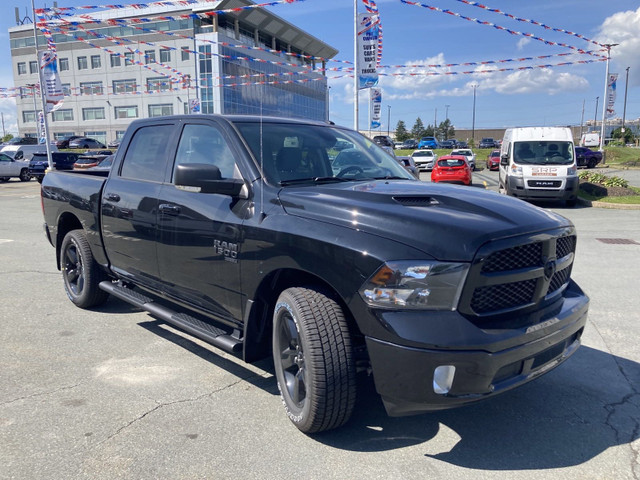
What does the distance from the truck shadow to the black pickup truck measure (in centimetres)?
41

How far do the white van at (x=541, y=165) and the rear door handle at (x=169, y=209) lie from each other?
46.0 ft

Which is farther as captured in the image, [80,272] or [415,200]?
[80,272]

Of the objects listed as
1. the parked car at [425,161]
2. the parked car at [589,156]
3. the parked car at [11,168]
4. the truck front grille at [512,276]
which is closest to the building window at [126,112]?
the parked car at [11,168]

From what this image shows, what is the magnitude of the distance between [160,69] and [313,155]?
68285 millimetres

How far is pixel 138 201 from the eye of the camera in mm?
4395

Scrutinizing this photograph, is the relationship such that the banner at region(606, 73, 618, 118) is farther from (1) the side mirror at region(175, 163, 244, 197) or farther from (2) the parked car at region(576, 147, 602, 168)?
(1) the side mirror at region(175, 163, 244, 197)

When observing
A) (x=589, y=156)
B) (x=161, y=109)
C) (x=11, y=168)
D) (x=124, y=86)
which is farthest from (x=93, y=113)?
(x=589, y=156)

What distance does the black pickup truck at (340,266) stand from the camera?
102 inches

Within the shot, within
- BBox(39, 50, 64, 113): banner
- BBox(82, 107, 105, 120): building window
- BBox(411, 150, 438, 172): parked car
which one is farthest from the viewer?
BBox(82, 107, 105, 120): building window

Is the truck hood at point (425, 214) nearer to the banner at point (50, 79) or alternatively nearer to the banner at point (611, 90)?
the banner at point (50, 79)

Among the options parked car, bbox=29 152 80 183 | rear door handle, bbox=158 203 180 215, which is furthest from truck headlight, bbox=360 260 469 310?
parked car, bbox=29 152 80 183

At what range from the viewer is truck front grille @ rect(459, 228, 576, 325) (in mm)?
2617

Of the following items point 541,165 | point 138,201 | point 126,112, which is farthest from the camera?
point 126,112

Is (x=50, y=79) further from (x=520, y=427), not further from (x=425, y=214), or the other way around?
(x=520, y=427)
